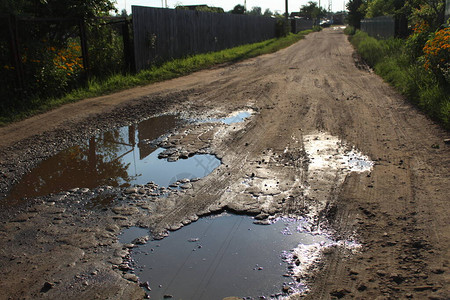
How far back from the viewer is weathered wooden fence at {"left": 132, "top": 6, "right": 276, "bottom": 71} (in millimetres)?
14719

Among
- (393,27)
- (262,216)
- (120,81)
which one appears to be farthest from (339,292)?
(393,27)

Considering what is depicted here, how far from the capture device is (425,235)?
3.78 m

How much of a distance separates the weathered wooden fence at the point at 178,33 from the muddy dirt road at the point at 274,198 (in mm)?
5960

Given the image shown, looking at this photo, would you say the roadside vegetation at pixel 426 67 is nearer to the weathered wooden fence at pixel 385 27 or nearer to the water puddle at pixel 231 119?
the water puddle at pixel 231 119

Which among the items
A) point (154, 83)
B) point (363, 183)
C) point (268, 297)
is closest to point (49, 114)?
point (154, 83)

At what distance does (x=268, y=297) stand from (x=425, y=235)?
1.67 metres

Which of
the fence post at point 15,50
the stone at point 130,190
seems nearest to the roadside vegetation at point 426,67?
the stone at point 130,190

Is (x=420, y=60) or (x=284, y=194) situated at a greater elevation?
(x=420, y=60)

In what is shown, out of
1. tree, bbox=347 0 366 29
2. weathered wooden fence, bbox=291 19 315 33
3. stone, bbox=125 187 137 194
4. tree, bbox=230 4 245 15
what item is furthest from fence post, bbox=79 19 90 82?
tree, bbox=230 4 245 15

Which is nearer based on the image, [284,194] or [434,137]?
[284,194]

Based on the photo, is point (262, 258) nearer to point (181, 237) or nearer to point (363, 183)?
point (181, 237)

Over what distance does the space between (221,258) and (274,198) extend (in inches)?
50.5

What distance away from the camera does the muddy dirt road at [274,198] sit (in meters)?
3.27

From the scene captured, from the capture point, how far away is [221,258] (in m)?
3.61
